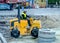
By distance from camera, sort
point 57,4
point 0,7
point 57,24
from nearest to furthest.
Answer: point 57,24 < point 0,7 < point 57,4

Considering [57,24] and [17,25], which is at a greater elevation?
[17,25]

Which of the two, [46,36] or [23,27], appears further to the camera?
[23,27]

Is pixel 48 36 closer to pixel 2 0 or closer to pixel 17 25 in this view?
pixel 17 25

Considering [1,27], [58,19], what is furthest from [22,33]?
[58,19]

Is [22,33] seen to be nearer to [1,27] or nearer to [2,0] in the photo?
[1,27]

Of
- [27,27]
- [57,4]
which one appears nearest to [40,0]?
[57,4]

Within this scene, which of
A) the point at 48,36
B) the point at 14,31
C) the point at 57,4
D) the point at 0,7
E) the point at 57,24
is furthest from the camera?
the point at 57,4

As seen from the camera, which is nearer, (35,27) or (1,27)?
(35,27)

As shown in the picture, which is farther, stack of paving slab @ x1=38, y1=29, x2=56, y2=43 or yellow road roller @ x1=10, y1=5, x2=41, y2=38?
yellow road roller @ x1=10, y1=5, x2=41, y2=38

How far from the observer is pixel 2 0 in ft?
121

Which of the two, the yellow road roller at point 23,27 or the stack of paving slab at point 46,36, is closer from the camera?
the stack of paving slab at point 46,36

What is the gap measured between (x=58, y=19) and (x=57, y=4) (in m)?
21.6

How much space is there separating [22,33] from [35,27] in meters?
1.05

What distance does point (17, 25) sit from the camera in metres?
16.3
